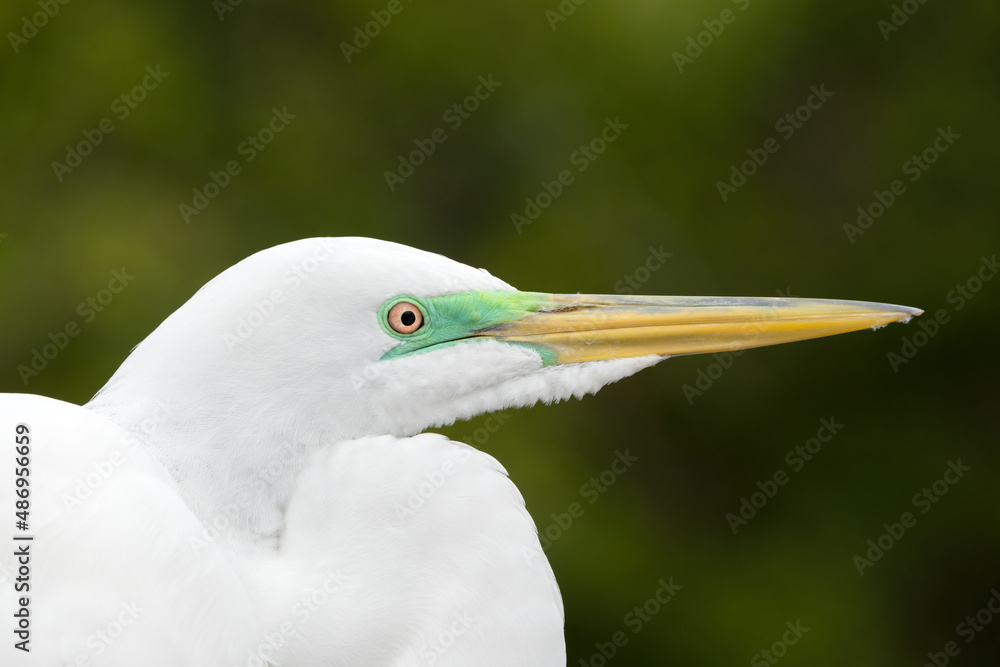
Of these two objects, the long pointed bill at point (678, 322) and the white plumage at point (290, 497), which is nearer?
the white plumage at point (290, 497)

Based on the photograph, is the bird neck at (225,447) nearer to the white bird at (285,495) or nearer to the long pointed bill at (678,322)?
the white bird at (285,495)

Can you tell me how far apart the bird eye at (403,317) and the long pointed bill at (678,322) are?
0.14m

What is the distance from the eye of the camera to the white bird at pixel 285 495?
0.91 metres

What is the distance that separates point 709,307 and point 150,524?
0.65 meters

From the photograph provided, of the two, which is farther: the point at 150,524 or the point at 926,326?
the point at 926,326

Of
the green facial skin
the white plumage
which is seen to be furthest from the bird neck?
the green facial skin

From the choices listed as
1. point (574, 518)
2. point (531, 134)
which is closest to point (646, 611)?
point (574, 518)

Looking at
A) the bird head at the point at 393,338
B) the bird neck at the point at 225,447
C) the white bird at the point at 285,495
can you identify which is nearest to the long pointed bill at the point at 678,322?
the bird head at the point at 393,338

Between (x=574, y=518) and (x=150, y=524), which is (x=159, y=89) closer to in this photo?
(x=574, y=518)

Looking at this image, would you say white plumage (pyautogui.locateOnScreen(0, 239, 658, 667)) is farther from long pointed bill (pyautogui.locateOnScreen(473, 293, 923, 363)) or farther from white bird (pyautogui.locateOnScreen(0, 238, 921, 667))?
long pointed bill (pyautogui.locateOnScreen(473, 293, 923, 363))

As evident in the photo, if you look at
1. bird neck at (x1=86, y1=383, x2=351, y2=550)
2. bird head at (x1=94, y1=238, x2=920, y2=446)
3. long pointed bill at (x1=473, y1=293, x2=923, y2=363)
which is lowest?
bird neck at (x1=86, y1=383, x2=351, y2=550)

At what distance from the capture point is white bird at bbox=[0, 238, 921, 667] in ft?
2.99

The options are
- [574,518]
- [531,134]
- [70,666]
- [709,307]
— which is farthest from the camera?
[531,134]

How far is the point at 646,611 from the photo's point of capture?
2.71 metres
